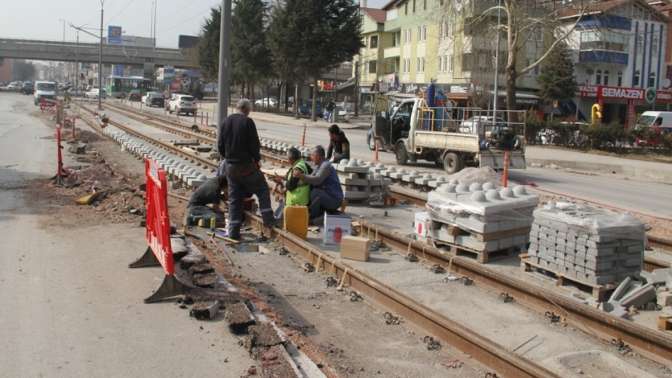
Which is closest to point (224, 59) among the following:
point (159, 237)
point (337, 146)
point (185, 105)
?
point (337, 146)

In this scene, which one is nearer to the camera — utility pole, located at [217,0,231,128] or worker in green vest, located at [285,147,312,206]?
worker in green vest, located at [285,147,312,206]

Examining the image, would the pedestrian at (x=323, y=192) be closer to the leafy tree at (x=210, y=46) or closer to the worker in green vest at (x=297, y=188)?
the worker in green vest at (x=297, y=188)

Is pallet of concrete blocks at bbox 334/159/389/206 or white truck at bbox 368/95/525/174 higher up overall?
white truck at bbox 368/95/525/174

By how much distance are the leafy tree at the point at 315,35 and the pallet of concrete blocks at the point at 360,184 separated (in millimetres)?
41836

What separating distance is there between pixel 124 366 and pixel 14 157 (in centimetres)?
1815

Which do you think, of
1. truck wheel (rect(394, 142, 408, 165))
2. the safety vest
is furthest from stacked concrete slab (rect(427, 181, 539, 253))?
truck wheel (rect(394, 142, 408, 165))

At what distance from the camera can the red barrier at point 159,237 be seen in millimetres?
6992

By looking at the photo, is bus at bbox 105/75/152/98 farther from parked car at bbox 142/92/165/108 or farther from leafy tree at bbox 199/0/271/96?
leafy tree at bbox 199/0/271/96

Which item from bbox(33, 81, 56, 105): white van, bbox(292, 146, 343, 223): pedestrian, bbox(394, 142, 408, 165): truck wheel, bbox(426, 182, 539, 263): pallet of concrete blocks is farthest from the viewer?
bbox(33, 81, 56, 105): white van

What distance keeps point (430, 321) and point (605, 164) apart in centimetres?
2124

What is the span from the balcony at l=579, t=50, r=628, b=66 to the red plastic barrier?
61711 millimetres

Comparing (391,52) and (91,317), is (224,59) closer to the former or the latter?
(91,317)

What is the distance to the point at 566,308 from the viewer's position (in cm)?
669

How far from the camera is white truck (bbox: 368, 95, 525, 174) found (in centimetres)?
1934
